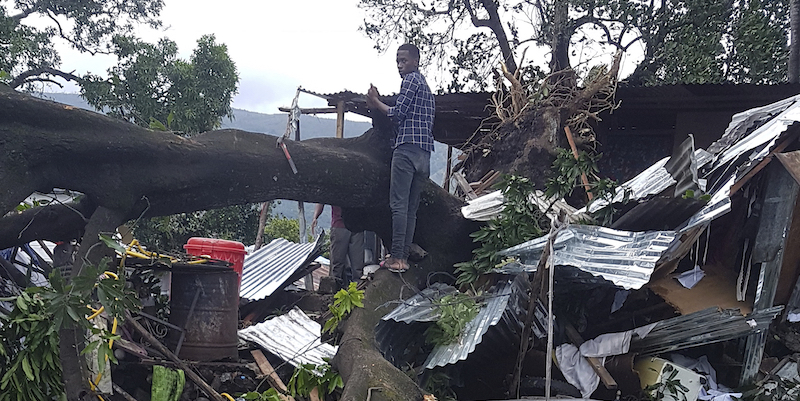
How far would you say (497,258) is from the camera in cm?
514

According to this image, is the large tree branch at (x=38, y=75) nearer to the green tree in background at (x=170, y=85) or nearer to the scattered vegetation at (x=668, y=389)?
the green tree in background at (x=170, y=85)

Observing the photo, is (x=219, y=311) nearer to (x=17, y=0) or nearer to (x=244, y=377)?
(x=244, y=377)

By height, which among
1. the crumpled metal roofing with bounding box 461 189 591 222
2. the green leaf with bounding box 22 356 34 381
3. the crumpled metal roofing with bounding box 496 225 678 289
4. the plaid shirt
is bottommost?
the green leaf with bounding box 22 356 34 381

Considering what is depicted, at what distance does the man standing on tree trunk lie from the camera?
5297 millimetres

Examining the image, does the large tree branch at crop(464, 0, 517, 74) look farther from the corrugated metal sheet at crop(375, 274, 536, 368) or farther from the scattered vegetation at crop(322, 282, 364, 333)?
the scattered vegetation at crop(322, 282, 364, 333)

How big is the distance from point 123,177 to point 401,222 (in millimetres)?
2255

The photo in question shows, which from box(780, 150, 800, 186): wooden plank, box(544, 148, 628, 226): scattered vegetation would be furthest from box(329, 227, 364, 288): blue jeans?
box(780, 150, 800, 186): wooden plank

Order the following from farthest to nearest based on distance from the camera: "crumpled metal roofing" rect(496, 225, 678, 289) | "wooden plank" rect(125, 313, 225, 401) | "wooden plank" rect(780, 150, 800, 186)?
"wooden plank" rect(125, 313, 225, 401) < "wooden plank" rect(780, 150, 800, 186) < "crumpled metal roofing" rect(496, 225, 678, 289)

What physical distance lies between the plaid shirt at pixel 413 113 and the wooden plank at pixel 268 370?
2.26 meters

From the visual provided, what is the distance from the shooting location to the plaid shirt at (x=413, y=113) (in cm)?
528

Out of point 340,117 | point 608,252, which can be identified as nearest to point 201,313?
point 608,252

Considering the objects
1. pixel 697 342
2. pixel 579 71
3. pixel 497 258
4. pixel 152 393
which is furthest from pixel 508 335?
pixel 579 71

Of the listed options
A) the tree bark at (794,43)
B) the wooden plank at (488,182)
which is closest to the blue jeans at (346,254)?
the wooden plank at (488,182)

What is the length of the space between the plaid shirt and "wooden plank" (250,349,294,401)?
2.26m
